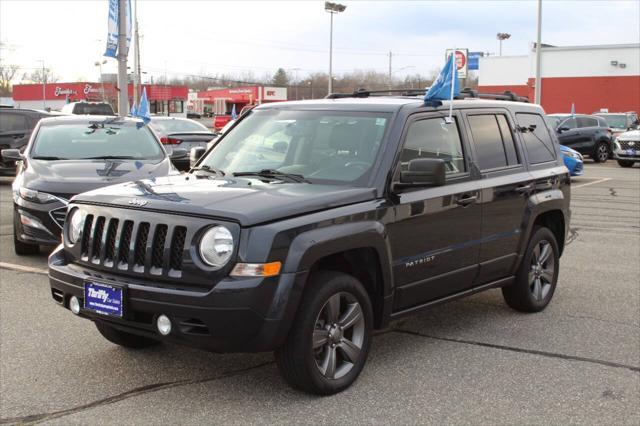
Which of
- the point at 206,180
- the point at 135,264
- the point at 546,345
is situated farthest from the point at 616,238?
the point at 135,264

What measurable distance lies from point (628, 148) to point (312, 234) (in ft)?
78.5

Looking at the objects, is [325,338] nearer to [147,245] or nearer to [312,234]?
[312,234]

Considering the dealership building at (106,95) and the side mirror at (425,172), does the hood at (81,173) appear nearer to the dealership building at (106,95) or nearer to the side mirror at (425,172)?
the side mirror at (425,172)

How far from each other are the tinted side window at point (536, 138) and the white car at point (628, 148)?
20.4 m

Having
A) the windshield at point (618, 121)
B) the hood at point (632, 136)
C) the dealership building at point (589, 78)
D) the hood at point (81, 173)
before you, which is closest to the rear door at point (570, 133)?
the hood at point (632, 136)

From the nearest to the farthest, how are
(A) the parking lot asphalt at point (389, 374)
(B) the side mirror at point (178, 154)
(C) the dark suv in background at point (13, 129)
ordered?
(A) the parking lot asphalt at point (389, 374) < (B) the side mirror at point (178, 154) < (C) the dark suv in background at point (13, 129)

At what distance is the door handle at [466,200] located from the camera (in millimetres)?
5375

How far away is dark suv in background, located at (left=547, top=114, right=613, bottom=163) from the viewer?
89.9ft

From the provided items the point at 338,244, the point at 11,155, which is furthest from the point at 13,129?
the point at 338,244

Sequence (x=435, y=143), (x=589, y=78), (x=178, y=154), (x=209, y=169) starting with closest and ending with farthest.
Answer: (x=435, y=143), (x=209, y=169), (x=178, y=154), (x=589, y=78)

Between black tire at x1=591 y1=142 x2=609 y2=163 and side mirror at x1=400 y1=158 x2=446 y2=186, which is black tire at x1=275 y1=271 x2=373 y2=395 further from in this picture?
black tire at x1=591 y1=142 x2=609 y2=163

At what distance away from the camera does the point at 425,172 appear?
183 inches

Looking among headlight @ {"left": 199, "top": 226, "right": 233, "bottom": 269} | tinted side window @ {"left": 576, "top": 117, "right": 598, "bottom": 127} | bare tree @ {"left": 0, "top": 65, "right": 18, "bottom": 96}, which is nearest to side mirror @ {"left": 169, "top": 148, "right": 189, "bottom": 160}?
headlight @ {"left": 199, "top": 226, "right": 233, "bottom": 269}

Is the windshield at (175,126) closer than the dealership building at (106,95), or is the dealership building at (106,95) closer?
the windshield at (175,126)
